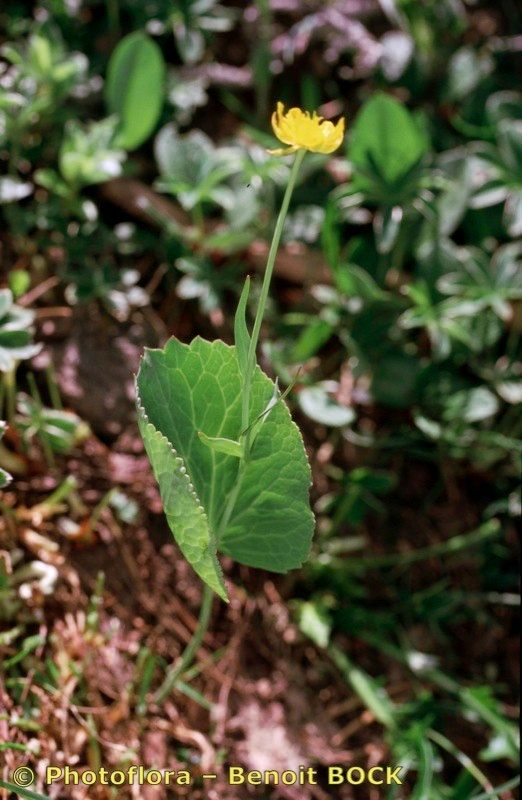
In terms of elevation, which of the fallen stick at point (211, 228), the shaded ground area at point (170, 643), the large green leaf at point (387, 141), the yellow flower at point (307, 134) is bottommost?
the shaded ground area at point (170, 643)

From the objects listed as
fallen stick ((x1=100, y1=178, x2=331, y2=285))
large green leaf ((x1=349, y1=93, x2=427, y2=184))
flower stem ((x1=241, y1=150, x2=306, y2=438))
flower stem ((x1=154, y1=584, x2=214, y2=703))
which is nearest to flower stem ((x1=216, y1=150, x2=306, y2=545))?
flower stem ((x1=241, y1=150, x2=306, y2=438))

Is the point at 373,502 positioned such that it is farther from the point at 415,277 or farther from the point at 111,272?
the point at 111,272

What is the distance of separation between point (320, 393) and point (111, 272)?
1.43ft

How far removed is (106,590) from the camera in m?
1.38

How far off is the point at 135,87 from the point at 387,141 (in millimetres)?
499

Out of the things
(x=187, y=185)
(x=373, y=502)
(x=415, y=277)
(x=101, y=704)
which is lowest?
(x=373, y=502)

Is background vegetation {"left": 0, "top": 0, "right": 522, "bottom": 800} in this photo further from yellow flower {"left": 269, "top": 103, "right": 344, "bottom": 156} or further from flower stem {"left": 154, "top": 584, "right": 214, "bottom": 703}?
yellow flower {"left": 269, "top": 103, "right": 344, "bottom": 156}

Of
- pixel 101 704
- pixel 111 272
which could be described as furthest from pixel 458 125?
pixel 101 704

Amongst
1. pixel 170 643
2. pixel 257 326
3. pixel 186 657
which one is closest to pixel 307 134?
pixel 257 326

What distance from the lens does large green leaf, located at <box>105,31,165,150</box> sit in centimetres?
170

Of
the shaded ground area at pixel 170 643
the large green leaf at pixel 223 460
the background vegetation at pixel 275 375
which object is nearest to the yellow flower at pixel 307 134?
the large green leaf at pixel 223 460

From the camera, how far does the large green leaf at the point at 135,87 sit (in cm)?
170

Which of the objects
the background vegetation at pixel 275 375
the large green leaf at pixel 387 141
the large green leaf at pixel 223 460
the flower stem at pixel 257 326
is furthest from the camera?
the large green leaf at pixel 387 141

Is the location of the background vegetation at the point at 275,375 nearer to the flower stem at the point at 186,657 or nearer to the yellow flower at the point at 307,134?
the flower stem at the point at 186,657
